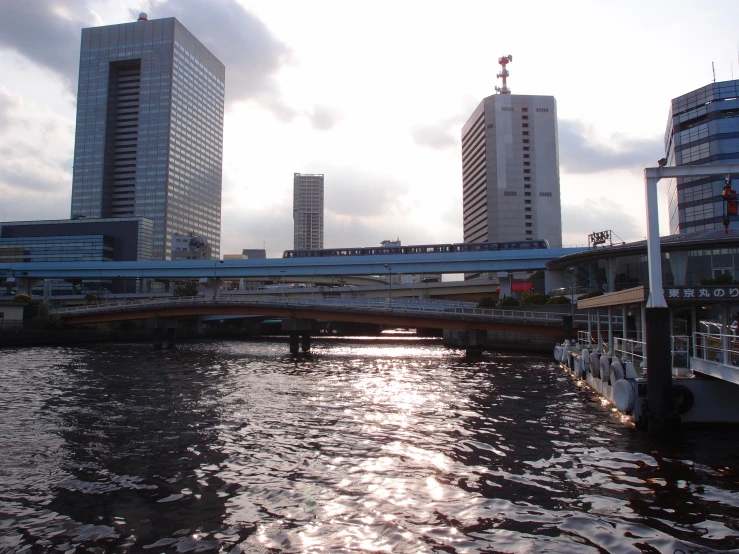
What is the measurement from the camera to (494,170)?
580ft

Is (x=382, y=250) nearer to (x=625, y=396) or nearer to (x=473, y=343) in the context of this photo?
(x=473, y=343)

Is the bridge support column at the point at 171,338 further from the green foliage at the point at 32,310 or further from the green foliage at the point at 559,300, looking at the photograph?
the green foliage at the point at 559,300

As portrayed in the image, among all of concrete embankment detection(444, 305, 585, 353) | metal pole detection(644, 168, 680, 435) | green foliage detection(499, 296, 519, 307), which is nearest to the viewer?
metal pole detection(644, 168, 680, 435)

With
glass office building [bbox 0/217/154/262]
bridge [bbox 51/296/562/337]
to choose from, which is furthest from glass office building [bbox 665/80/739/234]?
glass office building [bbox 0/217/154/262]

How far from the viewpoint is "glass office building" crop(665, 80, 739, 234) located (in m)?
90.9

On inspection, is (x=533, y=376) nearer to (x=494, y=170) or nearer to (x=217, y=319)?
(x=217, y=319)

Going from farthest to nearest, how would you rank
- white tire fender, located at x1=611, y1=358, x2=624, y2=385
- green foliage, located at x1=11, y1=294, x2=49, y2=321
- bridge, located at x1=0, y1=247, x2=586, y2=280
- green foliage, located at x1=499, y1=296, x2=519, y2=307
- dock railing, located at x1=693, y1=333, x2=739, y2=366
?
bridge, located at x1=0, y1=247, x2=586, y2=280, green foliage, located at x1=11, y1=294, x2=49, y2=321, green foliage, located at x1=499, y1=296, x2=519, y2=307, white tire fender, located at x1=611, y1=358, x2=624, y2=385, dock railing, located at x1=693, y1=333, x2=739, y2=366

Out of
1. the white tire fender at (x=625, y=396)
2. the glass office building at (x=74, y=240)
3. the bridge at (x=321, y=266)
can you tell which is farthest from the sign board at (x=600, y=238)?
the glass office building at (x=74, y=240)

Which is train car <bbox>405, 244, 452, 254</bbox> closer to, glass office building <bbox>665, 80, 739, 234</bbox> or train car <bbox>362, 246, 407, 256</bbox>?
train car <bbox>362, 246, 407, 256</bbox>

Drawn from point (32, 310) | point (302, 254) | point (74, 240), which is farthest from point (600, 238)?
point (74, 240)

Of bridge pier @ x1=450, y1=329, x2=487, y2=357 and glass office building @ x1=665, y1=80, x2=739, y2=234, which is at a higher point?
glass office building @ x1=665, y1=80, x2=739, y2=234

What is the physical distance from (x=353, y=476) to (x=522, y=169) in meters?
173

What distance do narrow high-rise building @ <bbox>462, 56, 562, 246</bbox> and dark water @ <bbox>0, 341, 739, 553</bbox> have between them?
15144cm

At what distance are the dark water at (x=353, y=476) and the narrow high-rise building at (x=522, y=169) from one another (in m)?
151
